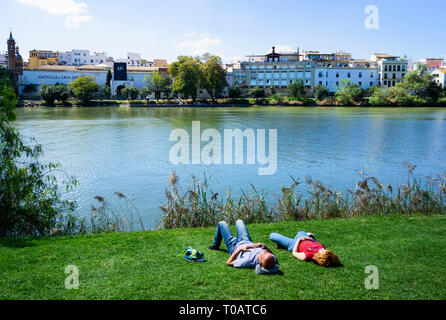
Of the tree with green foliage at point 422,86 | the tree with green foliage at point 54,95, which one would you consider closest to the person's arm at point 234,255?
the tree with green foliage at point 422,86

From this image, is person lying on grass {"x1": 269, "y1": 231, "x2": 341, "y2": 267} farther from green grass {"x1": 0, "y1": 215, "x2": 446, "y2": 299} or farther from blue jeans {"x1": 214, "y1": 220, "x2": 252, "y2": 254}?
blue jeans {"x1": 214, "y1": 220, "x2": 252, "y2": 254}

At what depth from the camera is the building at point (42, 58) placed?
101 metres

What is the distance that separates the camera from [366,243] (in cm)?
630

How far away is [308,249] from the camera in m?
5.52

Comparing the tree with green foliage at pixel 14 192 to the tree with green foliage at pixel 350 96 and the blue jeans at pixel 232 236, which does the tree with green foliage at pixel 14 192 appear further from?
the tree with green foliage at pixel 350 96

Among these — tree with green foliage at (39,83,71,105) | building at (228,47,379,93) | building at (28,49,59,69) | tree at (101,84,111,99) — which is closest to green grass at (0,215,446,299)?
tree with green foliage at (39,83,71,105)

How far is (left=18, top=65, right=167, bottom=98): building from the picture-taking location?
83.8 meters

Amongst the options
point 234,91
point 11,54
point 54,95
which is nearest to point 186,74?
point 234,91

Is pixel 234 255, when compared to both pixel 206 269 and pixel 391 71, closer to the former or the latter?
pixel 206 269

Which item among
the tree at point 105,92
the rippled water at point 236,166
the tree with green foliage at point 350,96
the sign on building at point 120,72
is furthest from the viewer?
the sign on building at point 120,72

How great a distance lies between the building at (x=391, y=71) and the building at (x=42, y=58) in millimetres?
82297

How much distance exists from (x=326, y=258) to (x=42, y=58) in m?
116

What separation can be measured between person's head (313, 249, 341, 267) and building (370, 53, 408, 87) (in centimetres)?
8804
